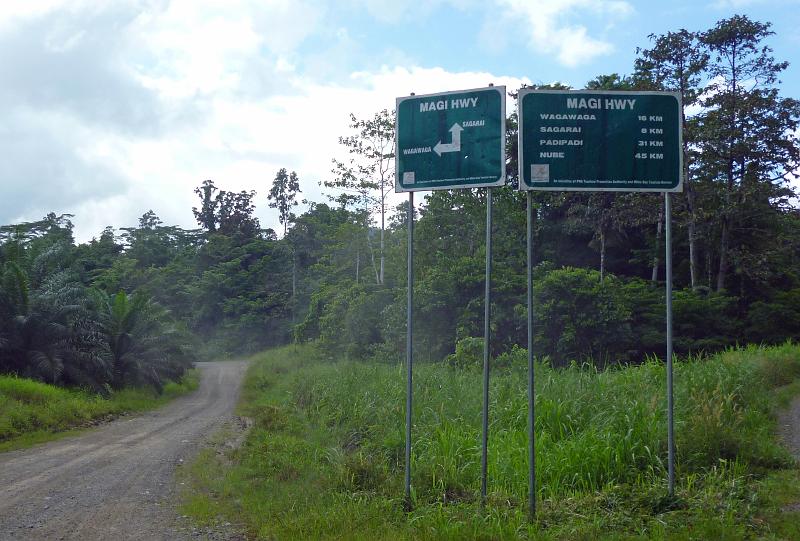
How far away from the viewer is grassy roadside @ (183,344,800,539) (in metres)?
5.56

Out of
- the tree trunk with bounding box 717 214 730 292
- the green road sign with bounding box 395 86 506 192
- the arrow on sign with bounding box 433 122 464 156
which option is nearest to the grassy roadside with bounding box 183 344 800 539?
the green road sign with bounding box 395 86 506 192

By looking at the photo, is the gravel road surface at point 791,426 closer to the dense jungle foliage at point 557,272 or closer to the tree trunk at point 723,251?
the dense jungle foliage at point 557,272

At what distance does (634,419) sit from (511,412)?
Answer: 187cm

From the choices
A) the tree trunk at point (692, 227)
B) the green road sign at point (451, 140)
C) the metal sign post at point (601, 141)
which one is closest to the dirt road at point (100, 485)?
the green road sign at point (451, 140)

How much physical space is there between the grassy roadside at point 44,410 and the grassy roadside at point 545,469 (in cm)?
495

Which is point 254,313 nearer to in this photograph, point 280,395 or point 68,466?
point 280,395

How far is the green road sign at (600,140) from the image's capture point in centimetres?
607

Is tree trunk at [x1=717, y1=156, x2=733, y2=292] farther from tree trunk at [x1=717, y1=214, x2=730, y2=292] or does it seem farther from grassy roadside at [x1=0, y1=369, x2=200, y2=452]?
grassy roadside at [x1=0, y1=369, x2=200, y2=452]

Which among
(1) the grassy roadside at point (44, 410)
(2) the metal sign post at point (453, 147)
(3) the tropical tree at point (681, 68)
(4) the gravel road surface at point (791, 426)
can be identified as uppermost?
(3) the tropical tree at point (681, 68)

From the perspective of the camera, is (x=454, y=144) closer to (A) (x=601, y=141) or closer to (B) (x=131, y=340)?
(A) (x=601, y=141)

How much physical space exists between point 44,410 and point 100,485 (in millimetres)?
8023

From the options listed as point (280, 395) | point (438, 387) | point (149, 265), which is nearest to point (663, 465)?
point (438, 387)

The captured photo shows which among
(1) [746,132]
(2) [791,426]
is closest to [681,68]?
(1) [746,132]

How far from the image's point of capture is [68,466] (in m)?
9.95
